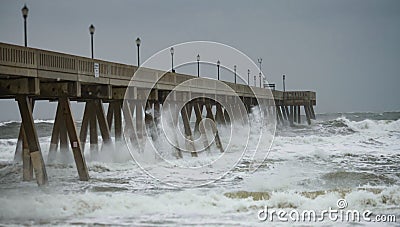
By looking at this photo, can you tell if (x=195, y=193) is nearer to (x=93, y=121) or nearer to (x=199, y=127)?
(x=93, y=121)

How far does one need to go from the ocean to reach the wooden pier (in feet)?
2.63

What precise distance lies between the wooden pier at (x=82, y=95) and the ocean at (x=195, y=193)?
2.63 feet

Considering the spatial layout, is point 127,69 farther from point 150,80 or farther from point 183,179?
point 183,179

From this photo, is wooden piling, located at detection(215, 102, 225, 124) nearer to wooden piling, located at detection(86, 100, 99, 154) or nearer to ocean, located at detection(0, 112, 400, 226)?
ocean, located at detection(0, 112, 400, 226)

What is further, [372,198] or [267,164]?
[267,164]

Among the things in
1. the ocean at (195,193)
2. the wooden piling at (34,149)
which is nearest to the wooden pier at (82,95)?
the wooden piling at (34,149)

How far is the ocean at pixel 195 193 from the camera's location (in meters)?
12.2

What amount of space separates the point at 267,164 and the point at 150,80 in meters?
5.70

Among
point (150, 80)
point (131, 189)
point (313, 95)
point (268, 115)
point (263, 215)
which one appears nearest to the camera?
point (263, 215)

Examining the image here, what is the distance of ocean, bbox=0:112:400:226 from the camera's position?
12.2 metres

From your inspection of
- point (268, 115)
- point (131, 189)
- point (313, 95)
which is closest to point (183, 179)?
point (131, 189)

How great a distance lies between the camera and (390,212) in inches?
491

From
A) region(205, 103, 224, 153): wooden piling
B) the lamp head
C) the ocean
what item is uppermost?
the lamp head

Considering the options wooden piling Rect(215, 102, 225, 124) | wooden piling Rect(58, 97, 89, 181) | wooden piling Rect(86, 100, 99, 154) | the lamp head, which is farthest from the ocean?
wooden piling Rect(215, 102, 225, 124)
